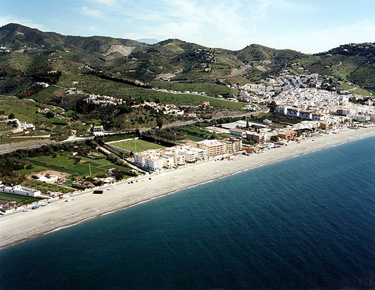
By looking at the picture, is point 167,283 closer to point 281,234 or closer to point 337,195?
point 281,234

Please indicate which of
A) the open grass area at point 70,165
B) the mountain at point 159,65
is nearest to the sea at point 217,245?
the open grass area at point 70,165

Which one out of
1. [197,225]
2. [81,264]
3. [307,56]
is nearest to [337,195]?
[197,225]

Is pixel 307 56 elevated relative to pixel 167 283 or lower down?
elevated

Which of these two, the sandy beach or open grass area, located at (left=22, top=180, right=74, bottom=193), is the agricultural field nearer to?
open grass area, located at (left=22, top=180, right=74, bottom=193)

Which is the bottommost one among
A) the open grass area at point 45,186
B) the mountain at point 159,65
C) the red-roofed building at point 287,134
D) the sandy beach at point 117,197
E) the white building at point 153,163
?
the sandy beach at point 117,197

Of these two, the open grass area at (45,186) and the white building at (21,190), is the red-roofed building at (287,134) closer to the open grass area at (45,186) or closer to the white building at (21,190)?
the open grass area at (45,186)

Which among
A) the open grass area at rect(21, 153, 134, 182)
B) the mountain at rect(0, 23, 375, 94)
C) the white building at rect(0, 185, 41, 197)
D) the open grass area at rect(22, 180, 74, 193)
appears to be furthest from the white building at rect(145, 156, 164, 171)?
the mountain at rect(0, 23, 375, 94)
